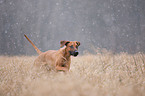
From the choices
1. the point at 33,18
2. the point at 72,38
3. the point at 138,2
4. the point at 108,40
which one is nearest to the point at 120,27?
the point at 108,40

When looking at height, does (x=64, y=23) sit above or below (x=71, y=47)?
above

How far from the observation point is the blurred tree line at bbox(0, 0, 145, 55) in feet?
27.1

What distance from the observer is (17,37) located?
357 inches

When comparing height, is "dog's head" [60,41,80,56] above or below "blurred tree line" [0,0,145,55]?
below

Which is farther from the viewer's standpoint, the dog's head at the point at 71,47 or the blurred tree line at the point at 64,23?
the blurred tree line at the point at 64,23

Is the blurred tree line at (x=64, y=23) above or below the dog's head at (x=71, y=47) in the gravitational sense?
above

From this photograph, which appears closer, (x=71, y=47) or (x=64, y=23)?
(x=71, y=47)

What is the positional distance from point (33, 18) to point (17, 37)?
1674 mm

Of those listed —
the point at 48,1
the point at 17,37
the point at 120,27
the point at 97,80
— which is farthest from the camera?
the point at 48,1

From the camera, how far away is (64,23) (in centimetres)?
976

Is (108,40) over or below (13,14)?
below

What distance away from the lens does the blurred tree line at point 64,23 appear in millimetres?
8250

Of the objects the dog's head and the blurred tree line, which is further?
the blurred tree line

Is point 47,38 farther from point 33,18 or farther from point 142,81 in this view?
point 142,81
